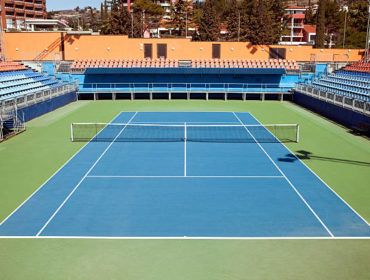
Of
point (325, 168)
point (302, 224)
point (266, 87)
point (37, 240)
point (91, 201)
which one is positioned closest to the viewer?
point (37, 240)

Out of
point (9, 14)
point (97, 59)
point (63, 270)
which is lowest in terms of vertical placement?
point (63, 270)

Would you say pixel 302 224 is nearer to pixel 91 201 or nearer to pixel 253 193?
pixel 253 193

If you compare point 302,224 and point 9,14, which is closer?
point 302,224

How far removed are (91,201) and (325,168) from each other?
32.7 ft

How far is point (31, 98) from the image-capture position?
91.5 ft

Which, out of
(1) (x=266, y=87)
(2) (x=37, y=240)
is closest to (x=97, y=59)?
(1) (x=266, y=87)

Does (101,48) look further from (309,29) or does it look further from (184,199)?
(309,29)

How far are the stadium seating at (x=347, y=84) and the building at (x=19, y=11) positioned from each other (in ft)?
285

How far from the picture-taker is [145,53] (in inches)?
1768

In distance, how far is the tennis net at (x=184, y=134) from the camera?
21.6 metres

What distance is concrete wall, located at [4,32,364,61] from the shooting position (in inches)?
1725

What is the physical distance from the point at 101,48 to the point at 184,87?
37.1ft

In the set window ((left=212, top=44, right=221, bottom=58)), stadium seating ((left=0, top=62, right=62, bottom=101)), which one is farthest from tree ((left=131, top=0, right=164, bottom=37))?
stadium seating ((left=0, top=62, right=62, bottom=101))

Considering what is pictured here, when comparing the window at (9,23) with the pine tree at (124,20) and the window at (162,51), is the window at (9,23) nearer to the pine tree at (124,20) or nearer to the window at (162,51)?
the pine tree at (124,20)
